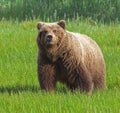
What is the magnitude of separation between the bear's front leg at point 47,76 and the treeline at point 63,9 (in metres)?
7.72

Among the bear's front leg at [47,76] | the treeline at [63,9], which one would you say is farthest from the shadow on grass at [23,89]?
the treeline at [63,9]

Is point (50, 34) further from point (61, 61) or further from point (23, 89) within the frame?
point (23, 89)

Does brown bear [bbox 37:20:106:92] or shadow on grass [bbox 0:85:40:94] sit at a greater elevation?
brown bear [bbox 37:20:106:92]

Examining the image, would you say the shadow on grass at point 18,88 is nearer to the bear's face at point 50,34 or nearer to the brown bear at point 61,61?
the brown bear at point 61,61

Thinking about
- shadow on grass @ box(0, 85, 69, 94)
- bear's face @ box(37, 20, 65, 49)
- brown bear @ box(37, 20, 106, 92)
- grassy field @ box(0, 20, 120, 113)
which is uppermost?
bear's face @ box(37, 20, 65, 49)

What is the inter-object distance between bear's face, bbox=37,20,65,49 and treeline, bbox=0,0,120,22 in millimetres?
7719

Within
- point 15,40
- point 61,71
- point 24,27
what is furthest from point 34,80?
point 24,27

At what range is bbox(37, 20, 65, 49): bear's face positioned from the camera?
666cm

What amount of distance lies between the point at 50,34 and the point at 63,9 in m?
8.58

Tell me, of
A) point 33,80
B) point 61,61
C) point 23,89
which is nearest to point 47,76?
point 61,61

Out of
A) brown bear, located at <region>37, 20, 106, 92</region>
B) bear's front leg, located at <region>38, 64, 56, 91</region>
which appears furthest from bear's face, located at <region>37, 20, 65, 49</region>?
bear's front leg, located at <region>38, 64, 56, 91</region>

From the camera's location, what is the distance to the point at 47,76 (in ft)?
22.5

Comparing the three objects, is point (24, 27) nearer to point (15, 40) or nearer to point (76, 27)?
point (76, 27)

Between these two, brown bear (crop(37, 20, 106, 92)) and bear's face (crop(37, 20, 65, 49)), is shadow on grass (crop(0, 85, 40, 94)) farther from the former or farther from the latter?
bear's face (crop(37, 20, 65, 49))
